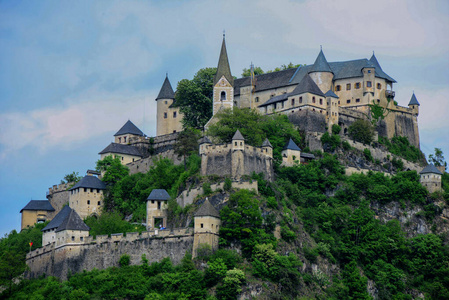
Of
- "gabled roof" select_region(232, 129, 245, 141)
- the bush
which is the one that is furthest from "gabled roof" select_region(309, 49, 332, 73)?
the bush

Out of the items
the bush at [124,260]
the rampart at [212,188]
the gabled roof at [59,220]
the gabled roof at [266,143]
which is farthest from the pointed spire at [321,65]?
the bush at [124,260]

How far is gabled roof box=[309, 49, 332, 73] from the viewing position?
101 metres

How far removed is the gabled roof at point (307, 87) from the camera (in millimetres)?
95875

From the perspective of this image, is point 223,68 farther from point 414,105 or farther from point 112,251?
point 112,251

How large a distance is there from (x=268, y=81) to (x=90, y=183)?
2619 cm

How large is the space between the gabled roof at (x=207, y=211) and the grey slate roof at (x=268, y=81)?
102 feet

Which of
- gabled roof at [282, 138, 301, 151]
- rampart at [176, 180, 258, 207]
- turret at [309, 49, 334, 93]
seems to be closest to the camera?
rampart at [176, 180, 258, 207]

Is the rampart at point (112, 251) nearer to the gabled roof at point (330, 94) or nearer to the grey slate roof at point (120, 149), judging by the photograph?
the grey slate roof at point (120, 149)

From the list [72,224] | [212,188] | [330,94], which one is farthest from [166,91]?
[72,224]

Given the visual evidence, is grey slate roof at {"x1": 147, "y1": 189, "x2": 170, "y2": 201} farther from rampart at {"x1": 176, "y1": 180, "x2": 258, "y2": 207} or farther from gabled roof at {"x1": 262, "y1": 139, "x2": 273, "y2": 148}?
gabled roof at {"x1": 262, "y1": 139, "x2": 273, "y2": 148}

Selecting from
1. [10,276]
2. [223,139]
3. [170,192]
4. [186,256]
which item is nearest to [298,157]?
[223,139]

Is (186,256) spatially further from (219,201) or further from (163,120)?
(163,120)

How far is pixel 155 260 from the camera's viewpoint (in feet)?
244

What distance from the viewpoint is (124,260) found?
246 feet
